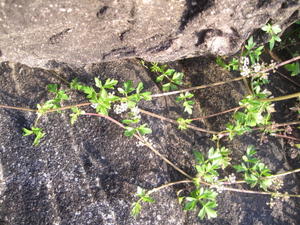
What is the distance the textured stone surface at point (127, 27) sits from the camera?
1190mm

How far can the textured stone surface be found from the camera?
1.19 meters

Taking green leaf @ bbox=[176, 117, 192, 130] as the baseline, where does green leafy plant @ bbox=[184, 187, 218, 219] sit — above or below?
below

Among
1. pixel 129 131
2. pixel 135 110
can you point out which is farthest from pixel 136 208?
pixel 135 110

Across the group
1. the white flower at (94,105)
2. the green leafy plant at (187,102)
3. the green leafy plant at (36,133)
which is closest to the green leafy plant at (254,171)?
the green leafy plant at (187,102)

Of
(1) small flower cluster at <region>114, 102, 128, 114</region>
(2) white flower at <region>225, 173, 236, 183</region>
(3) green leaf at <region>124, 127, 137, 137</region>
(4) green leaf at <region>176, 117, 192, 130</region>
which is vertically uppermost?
(1) small flower cluster at <region>114, 102, 128, 114</region>

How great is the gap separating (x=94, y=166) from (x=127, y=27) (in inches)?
29.0

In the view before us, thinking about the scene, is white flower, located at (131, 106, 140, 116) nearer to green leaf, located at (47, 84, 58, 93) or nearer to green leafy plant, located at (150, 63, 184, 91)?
green leafy plant, located at (150, 63, 184, 91)

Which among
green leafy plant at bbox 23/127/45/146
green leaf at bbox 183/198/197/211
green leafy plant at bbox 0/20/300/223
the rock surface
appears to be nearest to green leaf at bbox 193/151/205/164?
green leafy plant at bbox 0/20/300/223

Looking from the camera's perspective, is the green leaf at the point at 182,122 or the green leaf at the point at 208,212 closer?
the green leaf at the point at 208,212

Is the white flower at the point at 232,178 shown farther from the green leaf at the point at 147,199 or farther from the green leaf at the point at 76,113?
the green leaf at the point at 76,113

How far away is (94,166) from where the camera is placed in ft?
4.98

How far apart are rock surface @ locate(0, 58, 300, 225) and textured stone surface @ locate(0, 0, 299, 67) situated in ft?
0.72

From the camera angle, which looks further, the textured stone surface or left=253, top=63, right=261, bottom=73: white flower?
left=253, top=63, right=261, bottom=73: white flower

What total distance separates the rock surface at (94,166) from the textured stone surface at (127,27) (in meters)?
0.22
